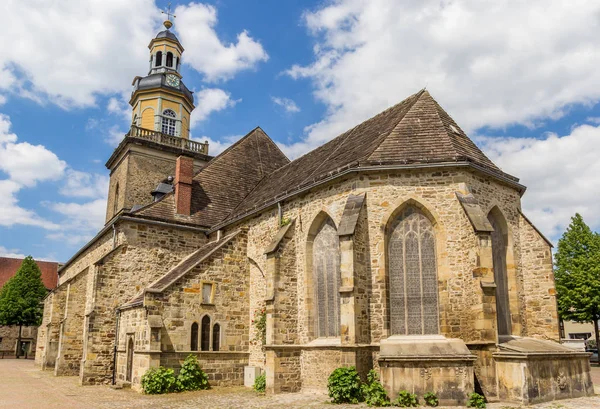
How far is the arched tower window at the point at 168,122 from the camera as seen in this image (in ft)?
107

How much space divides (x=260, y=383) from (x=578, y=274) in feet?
72.3

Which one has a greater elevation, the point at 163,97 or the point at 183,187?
the point at 163,97

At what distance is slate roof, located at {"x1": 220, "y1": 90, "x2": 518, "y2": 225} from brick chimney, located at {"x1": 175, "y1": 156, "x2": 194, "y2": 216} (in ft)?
10.5

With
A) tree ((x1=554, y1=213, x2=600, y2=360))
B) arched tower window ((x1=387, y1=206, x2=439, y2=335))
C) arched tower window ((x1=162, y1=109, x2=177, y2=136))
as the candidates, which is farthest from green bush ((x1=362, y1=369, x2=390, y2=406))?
arched tower window ((x1=162, y1=109, x2=177, y2=136))

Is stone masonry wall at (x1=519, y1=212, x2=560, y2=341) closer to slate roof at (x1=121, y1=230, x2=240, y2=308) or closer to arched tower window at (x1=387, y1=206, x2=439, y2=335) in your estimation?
arched tower window at (x1=387, y1=206, x2=439, y2=335)

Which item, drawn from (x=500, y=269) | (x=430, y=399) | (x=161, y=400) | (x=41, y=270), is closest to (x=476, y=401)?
(x=430, y=399)

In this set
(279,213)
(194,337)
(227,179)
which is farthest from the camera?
(227,179)

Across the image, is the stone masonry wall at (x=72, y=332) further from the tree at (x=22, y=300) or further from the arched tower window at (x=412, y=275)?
the tree at (x=22, y=300)

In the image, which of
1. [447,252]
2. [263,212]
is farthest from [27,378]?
[447,252]

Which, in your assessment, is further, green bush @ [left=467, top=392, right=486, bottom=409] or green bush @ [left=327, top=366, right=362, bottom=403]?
green bush @ [left=327, top=366, right=362, bottom=403]

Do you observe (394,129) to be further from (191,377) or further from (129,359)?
(129,359)

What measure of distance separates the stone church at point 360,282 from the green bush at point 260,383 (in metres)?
0.44

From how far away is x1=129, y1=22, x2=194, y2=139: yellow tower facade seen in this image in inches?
1281

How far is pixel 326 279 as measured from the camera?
1578cm
